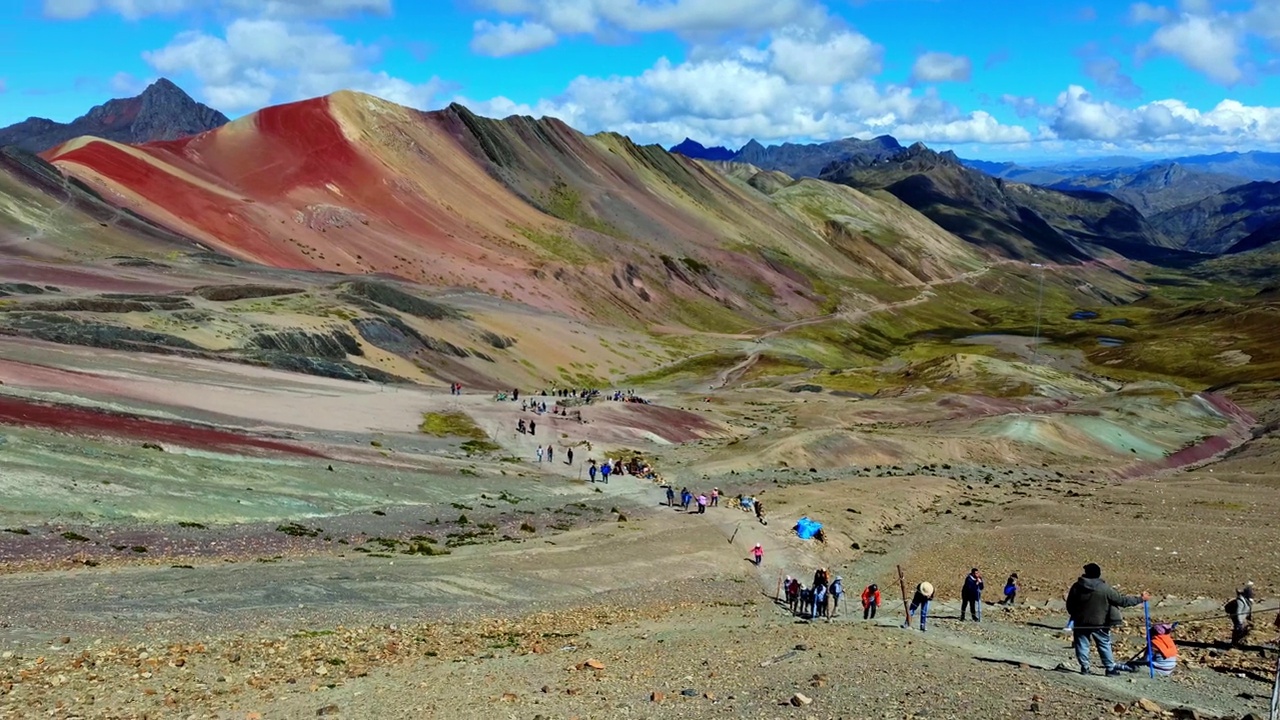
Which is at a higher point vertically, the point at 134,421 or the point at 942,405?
the point at 942,405

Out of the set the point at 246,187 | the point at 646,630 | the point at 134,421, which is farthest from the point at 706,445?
the point at 246,187

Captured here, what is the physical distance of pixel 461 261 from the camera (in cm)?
19088

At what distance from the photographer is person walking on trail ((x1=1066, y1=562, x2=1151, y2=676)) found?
24.0 meters

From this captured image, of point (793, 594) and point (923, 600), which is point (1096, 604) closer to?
point (923, 600)

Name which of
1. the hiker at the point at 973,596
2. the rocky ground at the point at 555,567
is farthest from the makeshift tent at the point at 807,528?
the hiker at the point at 973,596

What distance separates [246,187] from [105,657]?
185 metres

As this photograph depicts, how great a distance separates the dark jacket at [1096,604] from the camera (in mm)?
24047

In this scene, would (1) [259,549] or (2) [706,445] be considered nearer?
(1) [259,549]

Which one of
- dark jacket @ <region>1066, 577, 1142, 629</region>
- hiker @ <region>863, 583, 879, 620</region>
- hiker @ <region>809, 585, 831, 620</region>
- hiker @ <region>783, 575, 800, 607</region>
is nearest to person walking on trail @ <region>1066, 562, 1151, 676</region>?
dark jacket @ <region>1066, 577, 1142, 629</region>

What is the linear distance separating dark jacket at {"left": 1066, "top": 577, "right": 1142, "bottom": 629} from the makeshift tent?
113 feet

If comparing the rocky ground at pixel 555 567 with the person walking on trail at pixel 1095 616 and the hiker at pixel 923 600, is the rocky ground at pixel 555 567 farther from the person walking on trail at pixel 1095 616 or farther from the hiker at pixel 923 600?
the hiker at pixel 923 600

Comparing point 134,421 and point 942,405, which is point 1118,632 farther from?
point 942,405

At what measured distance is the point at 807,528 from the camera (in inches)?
2318

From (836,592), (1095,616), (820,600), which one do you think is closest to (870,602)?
(836,592)
